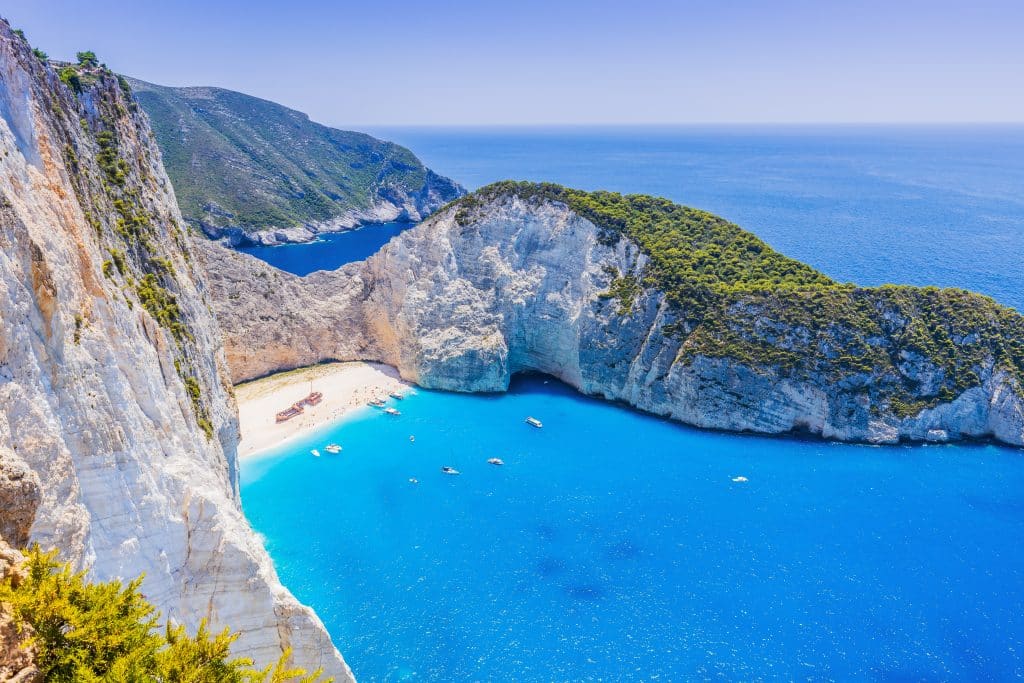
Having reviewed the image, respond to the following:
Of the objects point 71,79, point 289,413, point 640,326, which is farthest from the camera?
point 640,326

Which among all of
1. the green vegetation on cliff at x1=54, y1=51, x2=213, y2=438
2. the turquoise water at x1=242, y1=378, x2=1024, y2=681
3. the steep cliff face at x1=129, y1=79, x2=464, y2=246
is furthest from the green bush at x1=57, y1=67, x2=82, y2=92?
the steep cliff face at x1=129, y1=79, x2=464, y2=246

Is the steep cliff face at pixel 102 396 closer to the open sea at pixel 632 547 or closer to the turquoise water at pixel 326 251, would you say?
the open sea at pixel 632 547

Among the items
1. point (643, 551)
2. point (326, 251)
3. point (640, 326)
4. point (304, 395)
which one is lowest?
point (643, 551)

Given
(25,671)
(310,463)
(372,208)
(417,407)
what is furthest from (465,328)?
→ (372,208)

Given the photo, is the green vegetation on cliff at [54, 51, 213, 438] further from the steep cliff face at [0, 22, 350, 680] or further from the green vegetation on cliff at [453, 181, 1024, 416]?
the green vegetation on cliff at [453, 181, 1024, 416]

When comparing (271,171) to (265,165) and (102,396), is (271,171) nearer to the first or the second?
(265,165)

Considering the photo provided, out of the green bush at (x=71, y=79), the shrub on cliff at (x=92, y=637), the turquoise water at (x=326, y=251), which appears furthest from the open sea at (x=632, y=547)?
the turquoise water at (x=326, y=251)

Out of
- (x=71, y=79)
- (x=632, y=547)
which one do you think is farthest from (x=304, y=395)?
(x=632, y=547)
